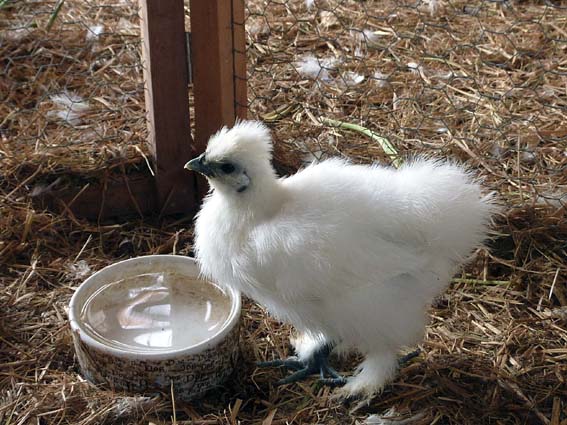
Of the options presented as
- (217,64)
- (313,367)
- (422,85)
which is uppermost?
(217,64)

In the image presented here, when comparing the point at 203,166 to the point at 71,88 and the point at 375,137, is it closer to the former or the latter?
the point at 375,137

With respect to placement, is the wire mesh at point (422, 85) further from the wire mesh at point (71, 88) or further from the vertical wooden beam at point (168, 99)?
the wire mesh at point (71, 88)

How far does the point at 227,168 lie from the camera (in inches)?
79.5

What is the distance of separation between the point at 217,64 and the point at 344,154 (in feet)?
2.08

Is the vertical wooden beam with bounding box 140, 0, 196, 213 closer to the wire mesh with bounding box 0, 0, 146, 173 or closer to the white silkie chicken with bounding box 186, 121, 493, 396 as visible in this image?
the wire mesh with bounding box 0, 0, 146, 173

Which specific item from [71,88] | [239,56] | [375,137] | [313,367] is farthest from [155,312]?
[71,88]

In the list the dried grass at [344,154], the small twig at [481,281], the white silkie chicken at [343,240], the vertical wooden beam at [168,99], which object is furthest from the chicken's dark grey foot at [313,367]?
the vertical wooden beam at [168,99]

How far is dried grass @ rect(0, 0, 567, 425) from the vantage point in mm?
2148

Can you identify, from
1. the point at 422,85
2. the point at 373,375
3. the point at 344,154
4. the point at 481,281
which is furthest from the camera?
the point at 422,85

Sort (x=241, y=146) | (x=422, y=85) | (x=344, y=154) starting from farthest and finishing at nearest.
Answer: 1. (x=422, y=85)
2. (x=344, y=154)
3. (x=241, y=146)

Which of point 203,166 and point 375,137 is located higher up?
point 203,166

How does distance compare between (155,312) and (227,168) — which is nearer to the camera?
(227,168)

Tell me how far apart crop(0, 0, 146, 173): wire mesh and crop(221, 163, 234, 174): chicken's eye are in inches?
36.7

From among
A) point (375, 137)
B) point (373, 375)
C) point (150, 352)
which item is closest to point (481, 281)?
point (373, 375)
